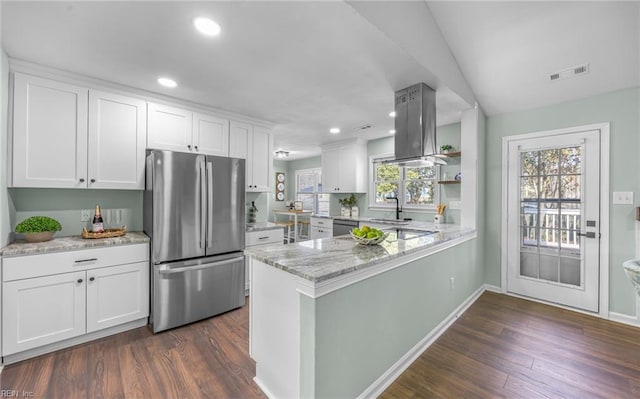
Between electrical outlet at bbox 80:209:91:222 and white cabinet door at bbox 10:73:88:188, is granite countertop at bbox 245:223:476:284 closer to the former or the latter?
white cabinet door at bbox 10:73:88:188

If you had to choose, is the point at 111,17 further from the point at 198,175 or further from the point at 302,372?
the point at 302,372

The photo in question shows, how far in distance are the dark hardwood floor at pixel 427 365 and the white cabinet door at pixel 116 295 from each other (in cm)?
18

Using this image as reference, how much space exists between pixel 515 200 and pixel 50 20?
459cm

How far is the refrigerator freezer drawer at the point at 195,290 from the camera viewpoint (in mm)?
2488

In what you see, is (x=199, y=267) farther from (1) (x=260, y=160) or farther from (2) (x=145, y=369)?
(1) (x=260, y=160)

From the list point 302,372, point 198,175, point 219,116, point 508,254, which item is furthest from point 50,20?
point 508,254

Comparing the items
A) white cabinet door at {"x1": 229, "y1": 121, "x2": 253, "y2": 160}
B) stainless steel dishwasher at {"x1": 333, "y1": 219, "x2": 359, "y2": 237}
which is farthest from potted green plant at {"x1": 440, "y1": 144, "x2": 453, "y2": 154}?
white cabinet door at {"x1": 229, "y1": 121, "x2": 253, "y2": 160}

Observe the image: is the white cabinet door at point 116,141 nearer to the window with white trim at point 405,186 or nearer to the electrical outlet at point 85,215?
the electrical outlet at point 85,215

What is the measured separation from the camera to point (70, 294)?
2.15 m

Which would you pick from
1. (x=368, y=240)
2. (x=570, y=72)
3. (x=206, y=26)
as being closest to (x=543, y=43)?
(x=570, y=72)

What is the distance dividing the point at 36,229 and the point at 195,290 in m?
1.36

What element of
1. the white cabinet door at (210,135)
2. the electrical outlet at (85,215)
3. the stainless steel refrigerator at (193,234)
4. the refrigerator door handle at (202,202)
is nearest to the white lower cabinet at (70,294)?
the stainless steel refrigerator at (193,234)

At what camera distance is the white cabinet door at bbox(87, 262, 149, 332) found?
7.41 ft

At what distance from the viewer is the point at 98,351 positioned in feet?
7.13
